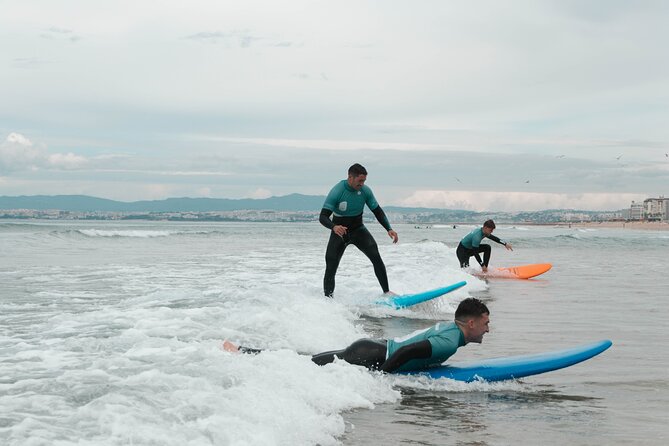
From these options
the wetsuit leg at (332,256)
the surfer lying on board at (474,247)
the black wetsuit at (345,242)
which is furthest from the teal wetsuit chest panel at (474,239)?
the wetsuit leg at (332,256)

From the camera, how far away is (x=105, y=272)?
1537 centimetres

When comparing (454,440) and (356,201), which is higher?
(356,201)

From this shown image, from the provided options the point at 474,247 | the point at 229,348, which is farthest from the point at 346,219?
the point at 474,247

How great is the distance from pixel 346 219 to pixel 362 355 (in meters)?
4.59

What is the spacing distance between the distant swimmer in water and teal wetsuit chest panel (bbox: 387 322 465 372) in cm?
397

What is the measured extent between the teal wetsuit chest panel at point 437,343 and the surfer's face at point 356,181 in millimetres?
4185

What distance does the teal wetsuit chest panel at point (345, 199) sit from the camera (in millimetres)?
10133

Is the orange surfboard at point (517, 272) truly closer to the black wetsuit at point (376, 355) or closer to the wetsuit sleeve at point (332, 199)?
the wetsuit sleeve at point (332, 199)

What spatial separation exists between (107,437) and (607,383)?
4.30m

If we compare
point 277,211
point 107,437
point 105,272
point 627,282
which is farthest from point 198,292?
point 277,211

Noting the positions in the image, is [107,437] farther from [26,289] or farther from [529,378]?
[26,289]

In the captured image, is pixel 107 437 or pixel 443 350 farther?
pixel 443 350

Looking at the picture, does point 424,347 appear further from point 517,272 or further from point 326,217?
point 517,272

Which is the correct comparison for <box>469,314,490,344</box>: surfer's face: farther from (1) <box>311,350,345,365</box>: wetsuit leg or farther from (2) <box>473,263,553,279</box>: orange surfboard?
(2) <box>473,263,553,279</box>: orange surfboard
